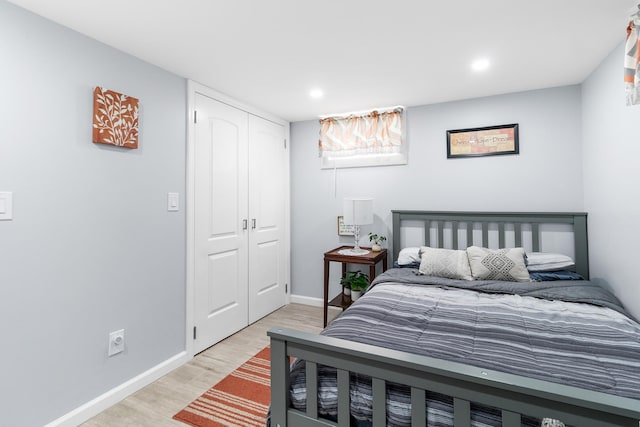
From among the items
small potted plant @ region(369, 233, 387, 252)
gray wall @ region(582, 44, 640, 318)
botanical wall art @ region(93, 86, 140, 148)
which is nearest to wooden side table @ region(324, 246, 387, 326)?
small potted plant @ region(369, 233, 387, 252)

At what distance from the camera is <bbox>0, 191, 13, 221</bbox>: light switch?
5.04ft

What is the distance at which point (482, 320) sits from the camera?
164cm

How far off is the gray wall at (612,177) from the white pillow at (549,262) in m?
0.21

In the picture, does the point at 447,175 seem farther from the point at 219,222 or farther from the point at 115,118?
the point at 115,118

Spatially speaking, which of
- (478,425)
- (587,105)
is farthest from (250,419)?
(587,105)

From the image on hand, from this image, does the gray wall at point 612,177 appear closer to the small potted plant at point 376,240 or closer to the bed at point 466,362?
the bed at point 466,362

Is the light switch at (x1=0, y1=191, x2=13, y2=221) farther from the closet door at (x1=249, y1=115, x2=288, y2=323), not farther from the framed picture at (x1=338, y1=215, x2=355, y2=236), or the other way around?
the framed picture at (x1=338, y1=215, x2=355, y2=236)

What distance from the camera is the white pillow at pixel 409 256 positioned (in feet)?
9.48

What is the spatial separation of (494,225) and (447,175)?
648mm

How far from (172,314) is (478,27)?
2.86 m

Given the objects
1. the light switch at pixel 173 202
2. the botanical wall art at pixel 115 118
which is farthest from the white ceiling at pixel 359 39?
the light switch at pixel 173 202

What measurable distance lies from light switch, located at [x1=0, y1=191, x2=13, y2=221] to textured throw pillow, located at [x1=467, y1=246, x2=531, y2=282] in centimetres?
297

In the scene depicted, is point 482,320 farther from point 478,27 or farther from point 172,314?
point 172,314

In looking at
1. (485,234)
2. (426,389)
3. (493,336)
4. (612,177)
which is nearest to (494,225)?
(485,234)
